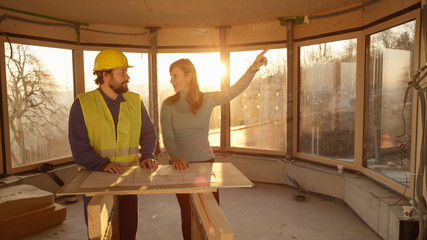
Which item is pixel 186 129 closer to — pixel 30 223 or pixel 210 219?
pixel 210 219

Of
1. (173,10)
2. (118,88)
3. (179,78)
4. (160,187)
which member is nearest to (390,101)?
(179,78)

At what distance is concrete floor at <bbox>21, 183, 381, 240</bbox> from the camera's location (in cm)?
338

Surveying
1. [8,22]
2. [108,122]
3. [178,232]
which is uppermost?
[8,22]

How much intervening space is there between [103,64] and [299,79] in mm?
3567

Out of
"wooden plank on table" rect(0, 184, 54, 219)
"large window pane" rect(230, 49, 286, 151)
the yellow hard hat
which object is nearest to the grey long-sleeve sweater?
the yellow hard hat

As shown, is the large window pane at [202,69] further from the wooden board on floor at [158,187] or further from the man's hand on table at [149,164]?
the wooden board on floor at [158,187]

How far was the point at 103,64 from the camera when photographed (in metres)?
2.08

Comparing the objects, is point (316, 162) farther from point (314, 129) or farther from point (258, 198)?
point (258, 198)

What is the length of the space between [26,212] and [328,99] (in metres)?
3.95

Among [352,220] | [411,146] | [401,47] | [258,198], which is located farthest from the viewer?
[258,198]

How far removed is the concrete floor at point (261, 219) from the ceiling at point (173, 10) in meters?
2.52

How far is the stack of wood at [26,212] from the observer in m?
3.28

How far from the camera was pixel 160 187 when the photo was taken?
4.88 ft

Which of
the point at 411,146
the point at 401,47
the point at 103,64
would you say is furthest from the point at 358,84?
the point at 103,64
